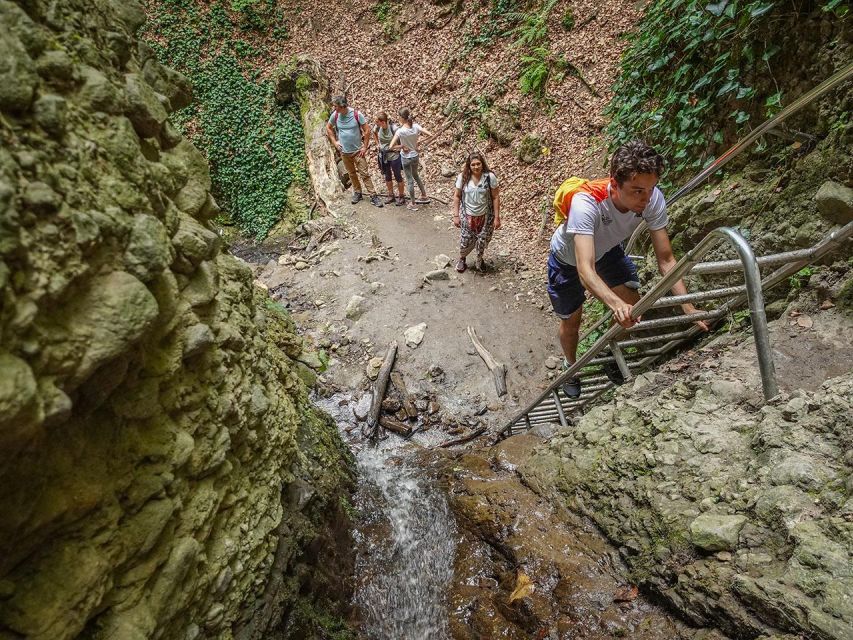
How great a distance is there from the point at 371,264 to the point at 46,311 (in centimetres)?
670

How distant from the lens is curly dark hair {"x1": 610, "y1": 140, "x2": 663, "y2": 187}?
2.71 meters

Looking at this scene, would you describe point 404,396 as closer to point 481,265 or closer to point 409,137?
point 481,265

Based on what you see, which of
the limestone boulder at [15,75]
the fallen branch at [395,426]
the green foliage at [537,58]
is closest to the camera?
the limestone boulder at [15,75]

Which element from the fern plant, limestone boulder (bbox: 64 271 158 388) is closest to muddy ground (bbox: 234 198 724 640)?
limestone boulder (bbox: 64 271 158 388)

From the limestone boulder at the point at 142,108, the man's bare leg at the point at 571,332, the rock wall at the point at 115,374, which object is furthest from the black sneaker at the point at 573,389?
the limestone boulder at the point at 142,108

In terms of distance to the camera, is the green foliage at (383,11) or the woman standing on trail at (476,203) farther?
the green foliage at (383,11)

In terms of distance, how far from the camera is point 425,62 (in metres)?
10.9

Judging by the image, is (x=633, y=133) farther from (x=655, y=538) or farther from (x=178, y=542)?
(x=178, y=542)

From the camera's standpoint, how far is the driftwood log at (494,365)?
552 cm

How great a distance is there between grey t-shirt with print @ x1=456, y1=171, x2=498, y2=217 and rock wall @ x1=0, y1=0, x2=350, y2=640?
4293 mm

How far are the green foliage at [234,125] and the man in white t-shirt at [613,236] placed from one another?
8763 millimetres

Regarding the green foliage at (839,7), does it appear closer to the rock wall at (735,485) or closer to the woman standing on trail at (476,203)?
the rock wall at (735,485)

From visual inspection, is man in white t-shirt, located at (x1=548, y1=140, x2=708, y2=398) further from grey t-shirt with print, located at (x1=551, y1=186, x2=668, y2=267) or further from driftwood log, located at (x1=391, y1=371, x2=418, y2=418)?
driftwood log, located at (x1=391, y1=371, x2=418, y2=418)

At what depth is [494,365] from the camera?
5.71 m
